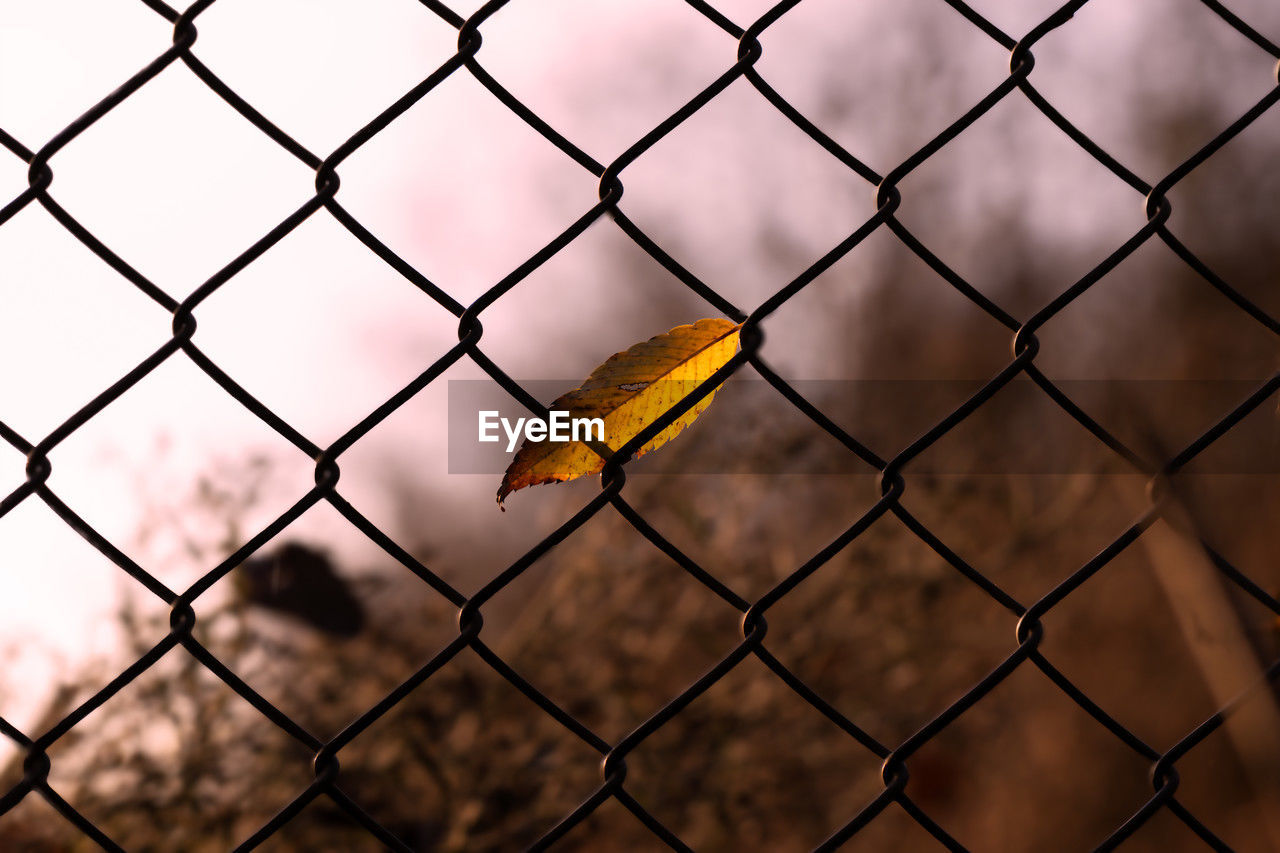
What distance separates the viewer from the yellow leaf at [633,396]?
0.56 m

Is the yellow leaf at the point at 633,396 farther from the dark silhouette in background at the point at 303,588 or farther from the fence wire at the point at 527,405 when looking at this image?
the dark silhouette in background at the point at 303,588

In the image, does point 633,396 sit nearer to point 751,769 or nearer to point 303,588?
point 303,588

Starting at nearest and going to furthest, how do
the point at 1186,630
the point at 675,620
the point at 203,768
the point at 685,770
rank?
1. the point at 203,768
2. the point at 685,770
3. the point at 675,620
4. the point at 1186,630

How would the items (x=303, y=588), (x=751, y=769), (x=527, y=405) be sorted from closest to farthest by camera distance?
(x=527, y=405) < (x=303, y=588) < (x=751, y=769)

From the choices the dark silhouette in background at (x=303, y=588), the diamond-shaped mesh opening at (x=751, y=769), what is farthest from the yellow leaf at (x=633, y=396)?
the diamond-shaped mesh opening at (x=751, y=769)

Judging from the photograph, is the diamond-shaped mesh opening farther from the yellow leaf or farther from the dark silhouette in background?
the yellow leaf

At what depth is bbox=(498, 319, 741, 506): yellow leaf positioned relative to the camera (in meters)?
0.56

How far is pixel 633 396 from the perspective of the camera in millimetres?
590

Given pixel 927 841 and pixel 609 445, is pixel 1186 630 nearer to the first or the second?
pixel 927 841

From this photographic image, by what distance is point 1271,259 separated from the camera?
4.07 metres

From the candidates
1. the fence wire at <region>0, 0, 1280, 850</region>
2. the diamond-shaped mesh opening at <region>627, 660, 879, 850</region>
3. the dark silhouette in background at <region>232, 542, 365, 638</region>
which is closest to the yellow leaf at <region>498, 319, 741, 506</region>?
the fence wire at <region>0, 0, 1280, 850</region>

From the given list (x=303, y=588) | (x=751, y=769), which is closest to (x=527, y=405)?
(x=303, y=588)

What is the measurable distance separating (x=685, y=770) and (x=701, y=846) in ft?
0.94

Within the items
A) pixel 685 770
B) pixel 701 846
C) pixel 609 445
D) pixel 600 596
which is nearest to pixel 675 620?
A: pixel 600 596
